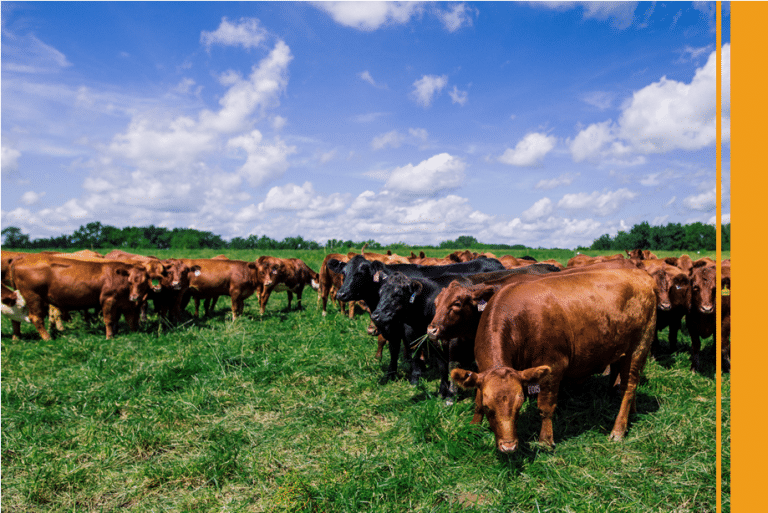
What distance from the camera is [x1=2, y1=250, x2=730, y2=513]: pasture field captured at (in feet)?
13.2

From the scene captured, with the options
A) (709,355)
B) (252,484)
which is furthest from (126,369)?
(709,355)

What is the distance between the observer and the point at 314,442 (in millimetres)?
5035

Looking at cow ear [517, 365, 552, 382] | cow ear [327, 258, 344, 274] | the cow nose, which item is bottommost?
the cow nose

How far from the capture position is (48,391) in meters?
6.35

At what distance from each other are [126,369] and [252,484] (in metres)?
4.41

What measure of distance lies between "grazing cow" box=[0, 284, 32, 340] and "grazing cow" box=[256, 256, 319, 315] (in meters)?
5.57

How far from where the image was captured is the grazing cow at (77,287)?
9727 mm

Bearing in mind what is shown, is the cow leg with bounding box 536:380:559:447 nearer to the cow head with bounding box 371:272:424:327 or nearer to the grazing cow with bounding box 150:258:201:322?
the cow head with bounding box 371:272:424:327

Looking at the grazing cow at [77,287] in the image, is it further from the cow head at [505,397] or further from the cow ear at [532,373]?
the cow ear at [532,373]

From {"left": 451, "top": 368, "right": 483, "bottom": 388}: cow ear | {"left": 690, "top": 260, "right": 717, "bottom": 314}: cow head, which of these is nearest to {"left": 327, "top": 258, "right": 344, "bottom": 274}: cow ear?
{"left": 451, "top": 368, "right": 483, "bottom": 388}: cow ear

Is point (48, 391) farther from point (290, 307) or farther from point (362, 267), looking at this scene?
point (290, 307)

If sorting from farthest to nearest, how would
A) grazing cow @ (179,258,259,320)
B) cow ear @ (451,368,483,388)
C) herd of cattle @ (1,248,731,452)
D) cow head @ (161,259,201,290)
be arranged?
1. grazing cow @ (179,258,259,320)
2. cow head @ (161,259,201,290)
3. herd of cattle @ (1,248,731,452)
4. cow ear @ (451,368,483,388)

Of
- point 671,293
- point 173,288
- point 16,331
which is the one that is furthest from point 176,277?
point 671,293

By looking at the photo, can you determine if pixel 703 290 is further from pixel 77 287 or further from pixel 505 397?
pixel 77 287
